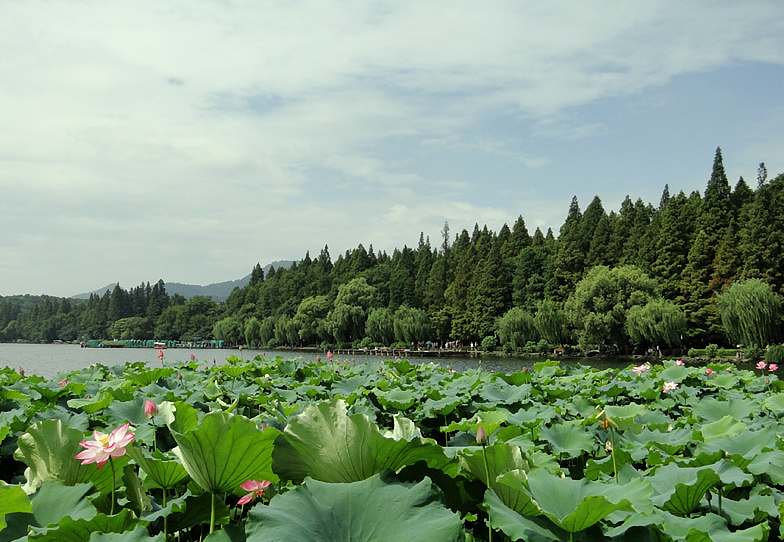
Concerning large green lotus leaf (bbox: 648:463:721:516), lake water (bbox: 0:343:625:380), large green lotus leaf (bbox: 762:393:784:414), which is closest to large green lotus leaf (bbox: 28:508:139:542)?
large green lotus leaf (bbox: 648:463:721:516)

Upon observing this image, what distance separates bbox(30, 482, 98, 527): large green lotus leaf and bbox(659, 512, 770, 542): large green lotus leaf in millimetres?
1485

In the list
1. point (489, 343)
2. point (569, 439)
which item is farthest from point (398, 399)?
point (489, 343)

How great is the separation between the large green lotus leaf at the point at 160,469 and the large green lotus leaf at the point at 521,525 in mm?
894

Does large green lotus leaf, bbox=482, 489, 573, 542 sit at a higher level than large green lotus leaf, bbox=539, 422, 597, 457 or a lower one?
higher

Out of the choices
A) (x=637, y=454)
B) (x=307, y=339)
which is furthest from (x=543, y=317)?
(x=637, y=454)

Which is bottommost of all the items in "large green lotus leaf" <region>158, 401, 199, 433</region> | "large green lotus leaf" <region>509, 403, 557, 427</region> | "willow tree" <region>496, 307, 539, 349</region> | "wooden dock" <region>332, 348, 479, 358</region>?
"wooden dock" <region>332, 348, 479, 358</region>

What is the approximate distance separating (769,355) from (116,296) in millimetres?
130756

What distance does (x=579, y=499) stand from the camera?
127cm

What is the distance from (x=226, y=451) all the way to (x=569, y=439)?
1977mm

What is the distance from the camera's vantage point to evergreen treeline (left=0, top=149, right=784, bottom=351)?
39.9m

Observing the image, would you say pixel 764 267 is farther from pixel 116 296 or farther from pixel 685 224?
pixel 116 296

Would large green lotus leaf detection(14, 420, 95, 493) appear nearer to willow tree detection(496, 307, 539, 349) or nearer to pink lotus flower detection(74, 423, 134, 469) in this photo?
pink lotus flower detection(74, 423, 134, 469)

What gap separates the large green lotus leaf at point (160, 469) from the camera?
1499 millimetres

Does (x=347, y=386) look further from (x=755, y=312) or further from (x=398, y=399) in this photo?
(x=755, y=312)
